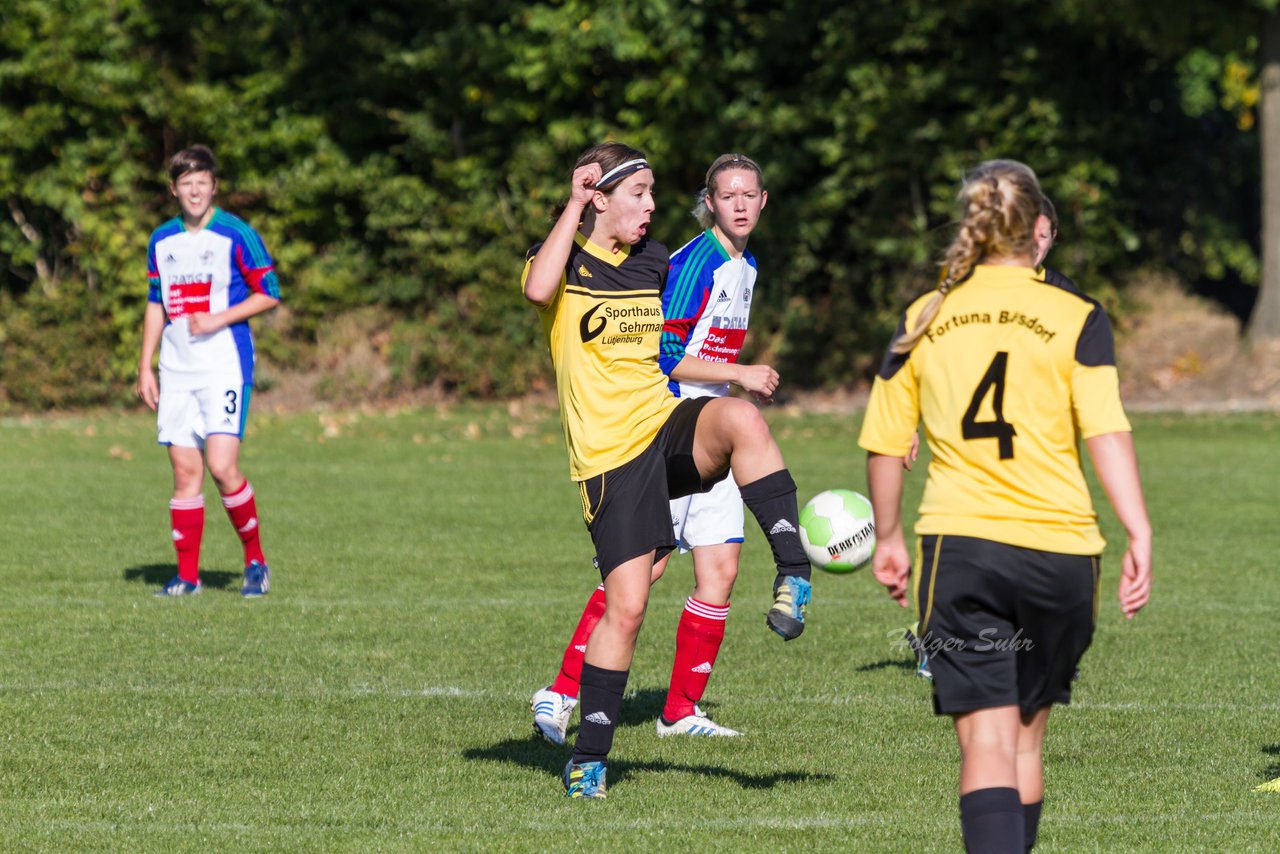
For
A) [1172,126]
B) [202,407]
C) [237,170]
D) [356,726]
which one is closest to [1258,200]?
[1172,126]

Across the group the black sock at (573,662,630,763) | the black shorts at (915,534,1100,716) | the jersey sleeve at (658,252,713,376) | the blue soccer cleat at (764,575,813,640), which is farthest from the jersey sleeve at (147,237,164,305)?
the black shorts at (915,534,1100,716)

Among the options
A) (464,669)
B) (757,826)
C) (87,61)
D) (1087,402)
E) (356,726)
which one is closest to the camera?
(1087,402)

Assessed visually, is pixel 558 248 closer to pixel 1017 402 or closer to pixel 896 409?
pixel 896 409

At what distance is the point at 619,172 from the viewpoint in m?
5.71

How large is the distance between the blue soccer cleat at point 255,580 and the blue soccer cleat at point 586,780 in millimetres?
4481

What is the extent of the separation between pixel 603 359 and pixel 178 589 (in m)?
4.79

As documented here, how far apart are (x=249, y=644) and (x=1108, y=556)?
5827 millimetres

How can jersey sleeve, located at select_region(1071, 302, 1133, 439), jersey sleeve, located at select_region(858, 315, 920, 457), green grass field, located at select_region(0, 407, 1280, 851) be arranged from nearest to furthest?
jersey sleeve, located at select_region(1071, 302, 1133, 439), jersey sleeve, located at select_region(858, 315, 920, 457), green grass field, located at select_region(0, 407, 1280, 851)

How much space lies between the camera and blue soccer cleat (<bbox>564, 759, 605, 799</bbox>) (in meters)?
5.57

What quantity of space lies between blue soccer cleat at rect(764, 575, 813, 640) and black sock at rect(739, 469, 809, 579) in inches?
2.1

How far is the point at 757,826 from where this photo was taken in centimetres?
525

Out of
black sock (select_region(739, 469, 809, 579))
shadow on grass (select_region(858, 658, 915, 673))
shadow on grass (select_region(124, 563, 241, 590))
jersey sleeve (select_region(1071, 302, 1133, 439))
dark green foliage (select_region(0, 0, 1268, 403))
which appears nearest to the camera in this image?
jersey sleeve (select_region(1071, 302, 1133, 439))

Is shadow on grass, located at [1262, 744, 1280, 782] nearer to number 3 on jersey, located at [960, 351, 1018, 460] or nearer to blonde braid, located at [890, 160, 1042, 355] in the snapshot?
number 3 on jersey, located at [960, 351, 1018, 460]

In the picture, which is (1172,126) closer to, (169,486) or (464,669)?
(169,486)
